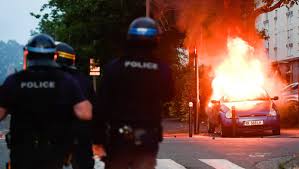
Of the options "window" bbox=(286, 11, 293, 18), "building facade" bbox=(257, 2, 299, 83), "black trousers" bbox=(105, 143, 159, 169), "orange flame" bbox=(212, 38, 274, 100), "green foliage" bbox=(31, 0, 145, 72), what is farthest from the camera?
"window" bbox=(286, 11, 293, 18)

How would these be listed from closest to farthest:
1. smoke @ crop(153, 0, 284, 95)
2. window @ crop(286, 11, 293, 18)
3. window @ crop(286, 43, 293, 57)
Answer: smoke @ crop(153, 0, 284, 95), window @ crop(286, 11, 293, 18), window @ crop(286, 43, 293, 57)

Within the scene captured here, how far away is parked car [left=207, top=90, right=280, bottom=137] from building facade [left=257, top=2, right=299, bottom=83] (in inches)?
1670

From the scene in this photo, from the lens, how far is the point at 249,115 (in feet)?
66.4

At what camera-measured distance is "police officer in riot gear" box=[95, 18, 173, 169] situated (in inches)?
205

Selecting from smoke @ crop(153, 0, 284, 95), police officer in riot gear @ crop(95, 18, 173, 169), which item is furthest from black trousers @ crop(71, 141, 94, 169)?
smoke @ crop(153, 0, 284, 95)

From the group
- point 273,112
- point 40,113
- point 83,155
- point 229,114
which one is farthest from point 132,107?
point 273,112

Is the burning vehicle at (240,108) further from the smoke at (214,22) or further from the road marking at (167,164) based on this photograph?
the road marking at (167,164)

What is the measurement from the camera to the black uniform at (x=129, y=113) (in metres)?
5.20

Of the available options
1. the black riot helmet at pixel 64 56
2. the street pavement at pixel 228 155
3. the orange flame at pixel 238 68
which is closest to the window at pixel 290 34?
the orange flame at pixel 238 68

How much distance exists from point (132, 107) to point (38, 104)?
0.72m

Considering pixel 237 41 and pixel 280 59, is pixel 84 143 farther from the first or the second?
pixel 280 59

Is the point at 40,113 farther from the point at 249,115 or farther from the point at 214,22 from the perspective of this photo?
the point at 214,22

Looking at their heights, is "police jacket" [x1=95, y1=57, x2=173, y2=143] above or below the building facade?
below

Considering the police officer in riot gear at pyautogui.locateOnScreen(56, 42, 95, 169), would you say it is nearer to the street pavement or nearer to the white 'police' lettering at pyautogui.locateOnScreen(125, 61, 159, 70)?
the white 'police' lettering at pyautogui.locateOnScreen(125, 61, 159, 70)
